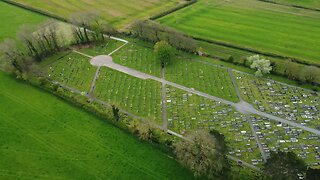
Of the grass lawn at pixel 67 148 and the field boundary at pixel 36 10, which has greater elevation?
the field boundary at pixel 36 10

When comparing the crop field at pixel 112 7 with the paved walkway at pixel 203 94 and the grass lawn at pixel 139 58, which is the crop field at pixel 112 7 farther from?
the paved walkway at pixel 203 94

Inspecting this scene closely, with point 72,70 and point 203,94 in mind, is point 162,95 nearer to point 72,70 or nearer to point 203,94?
point 203,94

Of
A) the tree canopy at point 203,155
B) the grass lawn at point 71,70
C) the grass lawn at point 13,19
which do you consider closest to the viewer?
the tree canopy at point 203,155

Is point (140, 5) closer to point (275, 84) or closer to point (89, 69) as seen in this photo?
point (89, 69)

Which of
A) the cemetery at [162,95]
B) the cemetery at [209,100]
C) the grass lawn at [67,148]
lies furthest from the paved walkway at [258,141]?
the grass lawn at [67,148]

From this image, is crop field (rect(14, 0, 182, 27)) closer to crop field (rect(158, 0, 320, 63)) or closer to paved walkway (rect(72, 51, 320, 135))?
crop field (rect(158, 0, 320, 63))

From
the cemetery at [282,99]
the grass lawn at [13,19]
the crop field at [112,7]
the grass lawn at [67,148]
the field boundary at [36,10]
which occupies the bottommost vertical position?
the grass lawn at [67,148]

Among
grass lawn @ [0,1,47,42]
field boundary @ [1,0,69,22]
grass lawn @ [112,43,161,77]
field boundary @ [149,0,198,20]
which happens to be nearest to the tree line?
field boundary @ [1,0,69,22]
